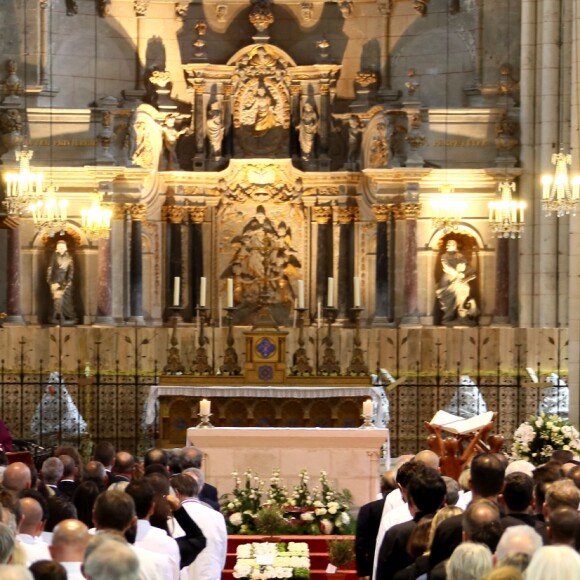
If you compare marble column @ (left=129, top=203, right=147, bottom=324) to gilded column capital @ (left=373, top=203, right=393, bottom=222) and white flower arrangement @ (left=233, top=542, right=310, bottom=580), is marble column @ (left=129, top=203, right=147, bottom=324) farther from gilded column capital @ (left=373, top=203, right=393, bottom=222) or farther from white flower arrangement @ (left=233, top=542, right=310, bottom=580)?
white flower arrangement @ (left=233, top=542, right=310, bottom=580)

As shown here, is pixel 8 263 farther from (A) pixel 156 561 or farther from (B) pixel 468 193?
(A) pixel 156 561

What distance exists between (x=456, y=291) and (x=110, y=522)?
64.1 feet

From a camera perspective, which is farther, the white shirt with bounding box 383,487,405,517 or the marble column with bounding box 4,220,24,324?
the marble column with bounding box 4,220,24,324

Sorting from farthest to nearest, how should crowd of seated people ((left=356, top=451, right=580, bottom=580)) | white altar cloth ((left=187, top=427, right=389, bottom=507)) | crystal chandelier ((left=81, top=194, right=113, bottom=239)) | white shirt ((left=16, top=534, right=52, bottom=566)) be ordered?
crystal chandelier ((left=81, top=194, right=113, bottom=239)), white altar cloth ((left=187, top=427, right=389, bottom=507)), white shirt ((left=16, top=534, right=52, bottom=566)), crowd of seated people ((left=356, top=451, right=580, bottom=580))

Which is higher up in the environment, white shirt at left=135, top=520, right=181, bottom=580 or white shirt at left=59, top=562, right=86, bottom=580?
white shirt at left=59, top=562, right=86, bottom=580

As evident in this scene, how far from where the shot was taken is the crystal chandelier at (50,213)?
23.9 metres

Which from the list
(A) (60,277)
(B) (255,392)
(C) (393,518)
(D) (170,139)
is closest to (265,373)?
(B) (255,392)

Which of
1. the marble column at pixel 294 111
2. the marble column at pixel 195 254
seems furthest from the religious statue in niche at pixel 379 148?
the marble column at pixel 195 254

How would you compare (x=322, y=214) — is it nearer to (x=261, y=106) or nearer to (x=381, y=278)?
(x=381, y=278)

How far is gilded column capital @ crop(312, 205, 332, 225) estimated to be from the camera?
2770cm

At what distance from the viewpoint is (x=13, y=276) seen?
26.2 meters

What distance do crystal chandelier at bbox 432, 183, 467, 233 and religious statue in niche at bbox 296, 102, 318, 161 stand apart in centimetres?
247

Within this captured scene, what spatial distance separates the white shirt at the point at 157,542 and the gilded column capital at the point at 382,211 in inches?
726

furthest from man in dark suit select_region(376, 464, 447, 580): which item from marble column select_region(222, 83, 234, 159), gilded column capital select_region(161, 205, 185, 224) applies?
marble column select_region(222, 83, 234, 159)
